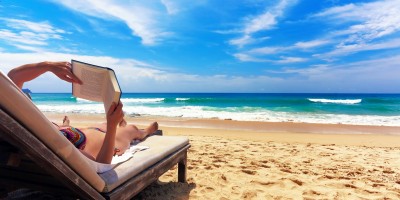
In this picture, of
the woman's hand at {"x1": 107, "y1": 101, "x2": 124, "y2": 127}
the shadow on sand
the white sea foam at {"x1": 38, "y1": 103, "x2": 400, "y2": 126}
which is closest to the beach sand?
the shadow on sand

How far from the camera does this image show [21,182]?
6.58 feet

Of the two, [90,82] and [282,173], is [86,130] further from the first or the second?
[282,173]

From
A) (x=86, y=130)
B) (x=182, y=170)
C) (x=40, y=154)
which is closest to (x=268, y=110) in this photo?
(x=182, y=170)

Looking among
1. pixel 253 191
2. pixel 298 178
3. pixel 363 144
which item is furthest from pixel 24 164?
pixel 363 144

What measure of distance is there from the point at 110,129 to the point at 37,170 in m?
0.54

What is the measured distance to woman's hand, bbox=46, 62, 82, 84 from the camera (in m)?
2.10

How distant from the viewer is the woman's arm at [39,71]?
211cm

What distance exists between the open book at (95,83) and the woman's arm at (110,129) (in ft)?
0.16

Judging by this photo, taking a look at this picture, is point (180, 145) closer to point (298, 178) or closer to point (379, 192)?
point (298, 178)

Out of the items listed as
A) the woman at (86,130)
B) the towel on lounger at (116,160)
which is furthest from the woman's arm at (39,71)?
the towel on lounger at (116,160)

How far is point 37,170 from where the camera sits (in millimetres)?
1823

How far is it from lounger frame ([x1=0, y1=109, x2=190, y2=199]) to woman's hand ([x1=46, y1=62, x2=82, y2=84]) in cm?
66

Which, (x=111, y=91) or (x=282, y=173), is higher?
(x=111, y=91)

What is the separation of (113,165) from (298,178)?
9.23 ft
